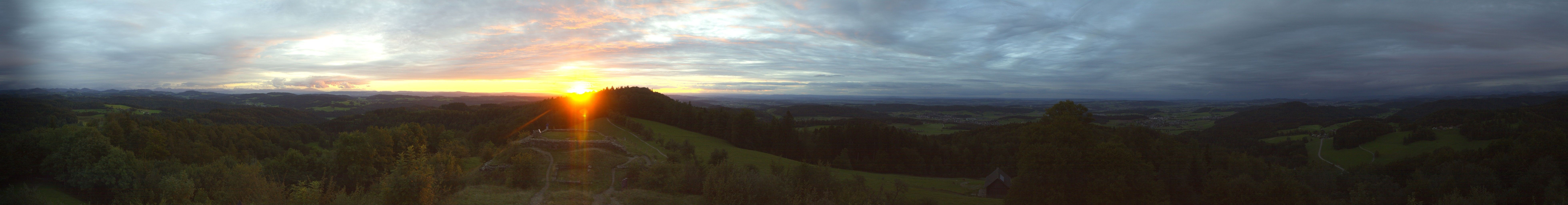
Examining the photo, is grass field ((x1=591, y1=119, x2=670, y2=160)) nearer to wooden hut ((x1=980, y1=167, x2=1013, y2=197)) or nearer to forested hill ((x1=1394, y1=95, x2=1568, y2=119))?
wooden hut ((x1=980, y1=167, x2=1013, y2=197))

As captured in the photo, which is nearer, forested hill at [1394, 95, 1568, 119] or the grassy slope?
the grassy slope

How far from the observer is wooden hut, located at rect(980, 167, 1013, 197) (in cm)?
3847

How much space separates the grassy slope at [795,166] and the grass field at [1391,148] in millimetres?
24699

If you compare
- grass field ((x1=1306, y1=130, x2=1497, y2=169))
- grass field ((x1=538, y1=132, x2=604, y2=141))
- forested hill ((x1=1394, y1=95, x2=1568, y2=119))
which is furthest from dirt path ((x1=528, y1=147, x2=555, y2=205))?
forested hill ((x1=1394, y1=95, x2=1568, y2=119))

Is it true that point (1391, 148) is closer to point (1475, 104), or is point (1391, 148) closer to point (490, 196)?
point (1475, 104)

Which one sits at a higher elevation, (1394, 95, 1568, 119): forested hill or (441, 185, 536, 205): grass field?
(1394, 95, 1568, 119): forested hill

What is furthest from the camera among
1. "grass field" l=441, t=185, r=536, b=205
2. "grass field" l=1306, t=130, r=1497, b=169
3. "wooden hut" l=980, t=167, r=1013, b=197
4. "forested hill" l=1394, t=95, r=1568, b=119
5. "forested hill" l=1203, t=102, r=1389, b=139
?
"forested hill" l=1203, t=102, r=1389, b=139

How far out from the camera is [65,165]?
75.0 ft

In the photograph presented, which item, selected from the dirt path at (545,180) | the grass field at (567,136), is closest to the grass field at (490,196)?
the dirt path at (545,180)

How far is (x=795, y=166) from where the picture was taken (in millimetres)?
39906

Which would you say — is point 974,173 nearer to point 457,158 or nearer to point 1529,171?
point 1529,171

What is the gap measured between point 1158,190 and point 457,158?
36.4m

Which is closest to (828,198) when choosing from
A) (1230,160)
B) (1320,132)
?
(1230,160)

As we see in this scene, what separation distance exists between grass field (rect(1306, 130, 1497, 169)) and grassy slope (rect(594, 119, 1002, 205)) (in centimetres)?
Result: 2470
